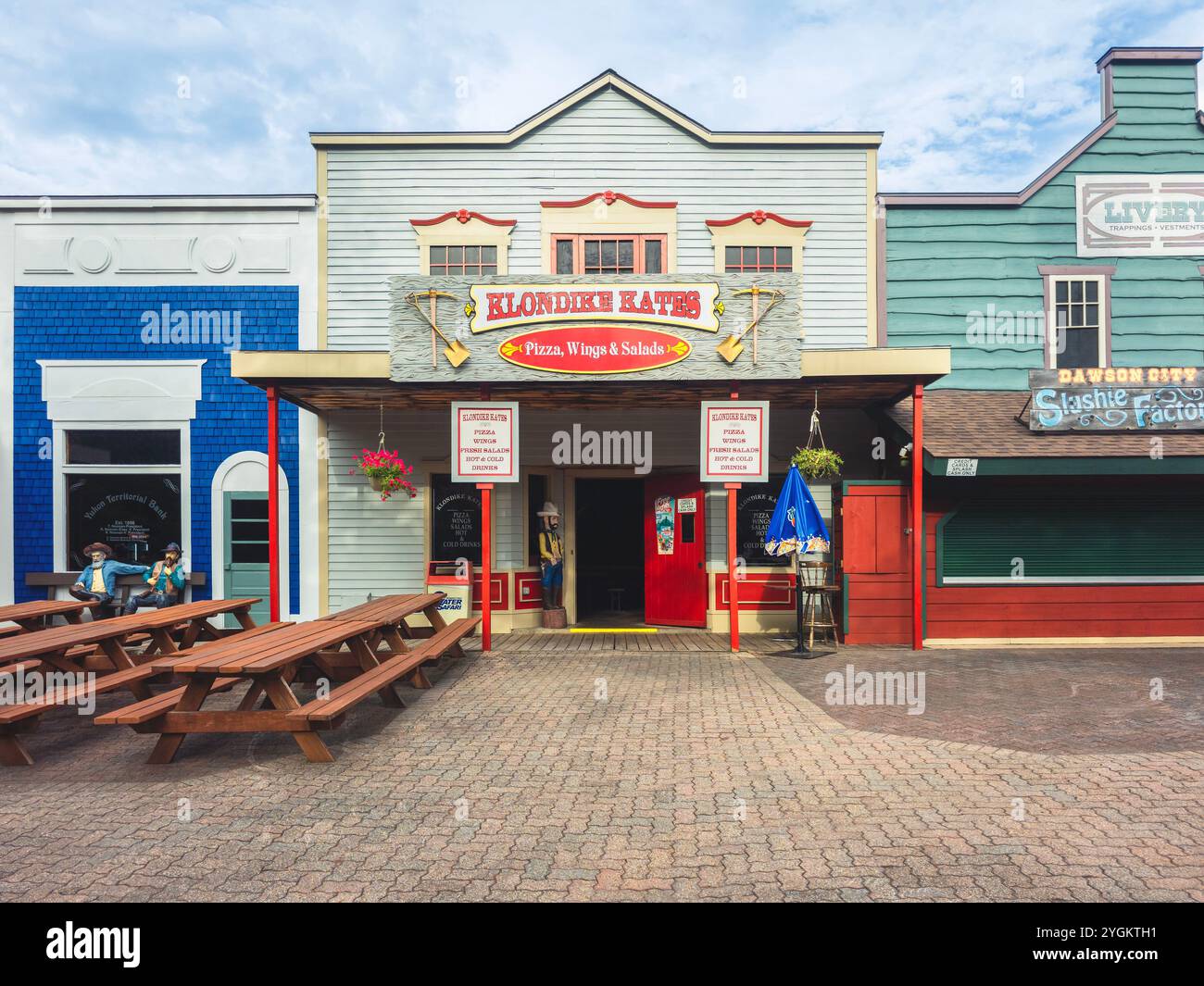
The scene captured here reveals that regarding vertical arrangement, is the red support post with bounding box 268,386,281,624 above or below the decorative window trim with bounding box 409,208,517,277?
below

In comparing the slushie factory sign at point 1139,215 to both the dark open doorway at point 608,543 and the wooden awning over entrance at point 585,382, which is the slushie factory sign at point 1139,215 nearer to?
the wooden awning over entrance at point 585,382

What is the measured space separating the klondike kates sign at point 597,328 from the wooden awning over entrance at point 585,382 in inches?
8.4

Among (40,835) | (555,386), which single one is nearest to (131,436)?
(555,386)

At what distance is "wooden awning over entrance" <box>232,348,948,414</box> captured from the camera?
933cm

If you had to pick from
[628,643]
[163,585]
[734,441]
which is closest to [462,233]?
[734,441]

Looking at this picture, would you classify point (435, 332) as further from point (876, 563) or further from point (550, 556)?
point (876, 563)

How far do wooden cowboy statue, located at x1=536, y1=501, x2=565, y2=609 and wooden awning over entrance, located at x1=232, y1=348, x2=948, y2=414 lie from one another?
7.11ft

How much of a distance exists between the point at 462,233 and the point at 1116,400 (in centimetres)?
1009

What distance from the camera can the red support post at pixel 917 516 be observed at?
9.47 meters

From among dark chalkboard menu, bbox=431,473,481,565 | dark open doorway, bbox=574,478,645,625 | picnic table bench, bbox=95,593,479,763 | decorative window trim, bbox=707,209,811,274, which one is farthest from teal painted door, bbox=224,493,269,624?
decorative window trim, bbox=707,209,811,274

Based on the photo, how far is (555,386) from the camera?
9.64 metres

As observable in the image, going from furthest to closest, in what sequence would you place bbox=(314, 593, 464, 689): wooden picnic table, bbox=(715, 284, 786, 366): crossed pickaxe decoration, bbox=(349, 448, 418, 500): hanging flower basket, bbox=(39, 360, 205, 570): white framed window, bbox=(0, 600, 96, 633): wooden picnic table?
bbox=(39, 360, 205, 570): white framed window, bbox=(349, 448, 418, 500): hanging flower basket, bbox=(715, 284, 786, 366): crossed pickaxe decoration, bbox=(0, 600, 96, 633): wooden picnic table, bbox=(314, 593, 464, 689): wooden picnic table

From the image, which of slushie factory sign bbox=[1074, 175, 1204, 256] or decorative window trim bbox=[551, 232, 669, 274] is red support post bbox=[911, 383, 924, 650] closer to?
decorative window trim bbox=[551, 232, 669, 274]

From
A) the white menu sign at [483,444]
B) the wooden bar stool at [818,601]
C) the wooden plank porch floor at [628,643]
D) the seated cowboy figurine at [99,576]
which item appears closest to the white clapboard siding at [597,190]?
the white menu sign at [483,444]
